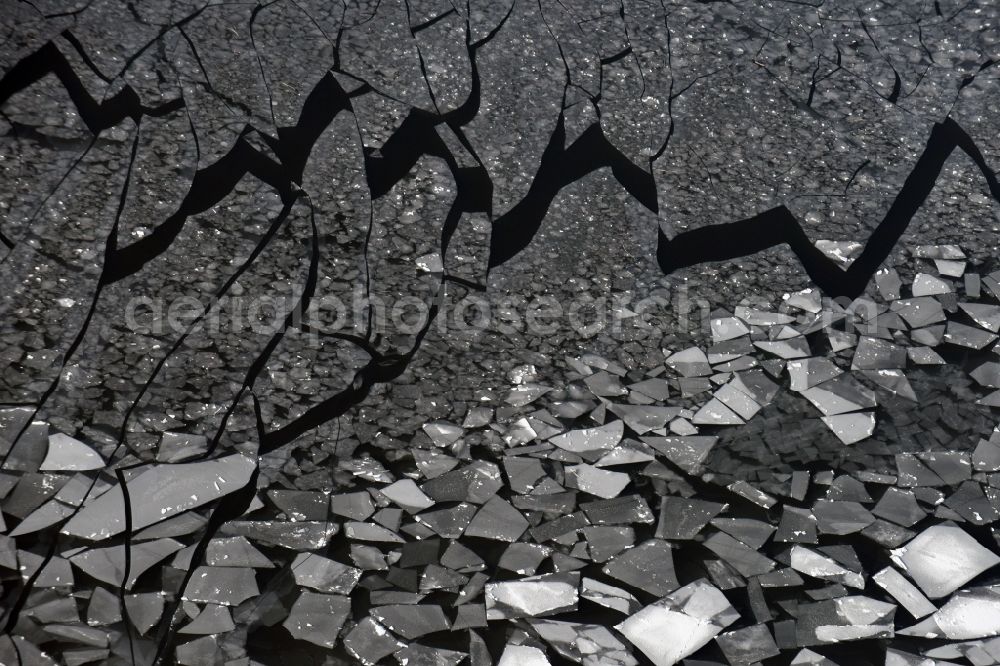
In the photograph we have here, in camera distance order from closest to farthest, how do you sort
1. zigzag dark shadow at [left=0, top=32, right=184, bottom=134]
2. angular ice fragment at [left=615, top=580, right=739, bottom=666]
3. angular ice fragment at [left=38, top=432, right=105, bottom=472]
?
angular ice fragment at [left=615, top=580, right=739, bottom=666], angular ice fragment at [left=38, top=432, right=105, bottom=472], zigzag dark shadow at [left=0, top=32, right=184, bottom=134]

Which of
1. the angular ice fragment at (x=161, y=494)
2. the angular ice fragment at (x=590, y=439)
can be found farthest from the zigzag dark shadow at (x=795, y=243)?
the angular ice fragment at (x=161, y=494)

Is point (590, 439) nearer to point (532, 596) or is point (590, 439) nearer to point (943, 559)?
point (532, 596)

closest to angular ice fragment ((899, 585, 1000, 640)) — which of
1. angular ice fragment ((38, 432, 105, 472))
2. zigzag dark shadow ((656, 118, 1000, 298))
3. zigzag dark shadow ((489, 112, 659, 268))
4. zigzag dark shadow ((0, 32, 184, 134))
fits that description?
zigzag dark shadow ((656, 118, 1000, 298))

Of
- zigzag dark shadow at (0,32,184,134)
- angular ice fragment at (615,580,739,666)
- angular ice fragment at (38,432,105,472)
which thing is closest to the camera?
angular ice fragment at (615,580,739,666)

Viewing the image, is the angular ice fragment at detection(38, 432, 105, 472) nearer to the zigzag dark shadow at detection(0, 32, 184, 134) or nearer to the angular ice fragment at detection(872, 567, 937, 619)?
the zigzag dark shadow at detection(0, 32, 184, 134)

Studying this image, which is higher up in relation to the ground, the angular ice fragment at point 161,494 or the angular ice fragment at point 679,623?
the angular ice fragment at point 161,494

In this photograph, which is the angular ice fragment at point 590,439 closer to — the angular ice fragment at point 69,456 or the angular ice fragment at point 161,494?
the angular ice fragment at point 161,494

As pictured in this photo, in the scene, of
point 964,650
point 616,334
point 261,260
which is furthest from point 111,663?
point 964,650

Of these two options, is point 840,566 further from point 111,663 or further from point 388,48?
point 388,48
